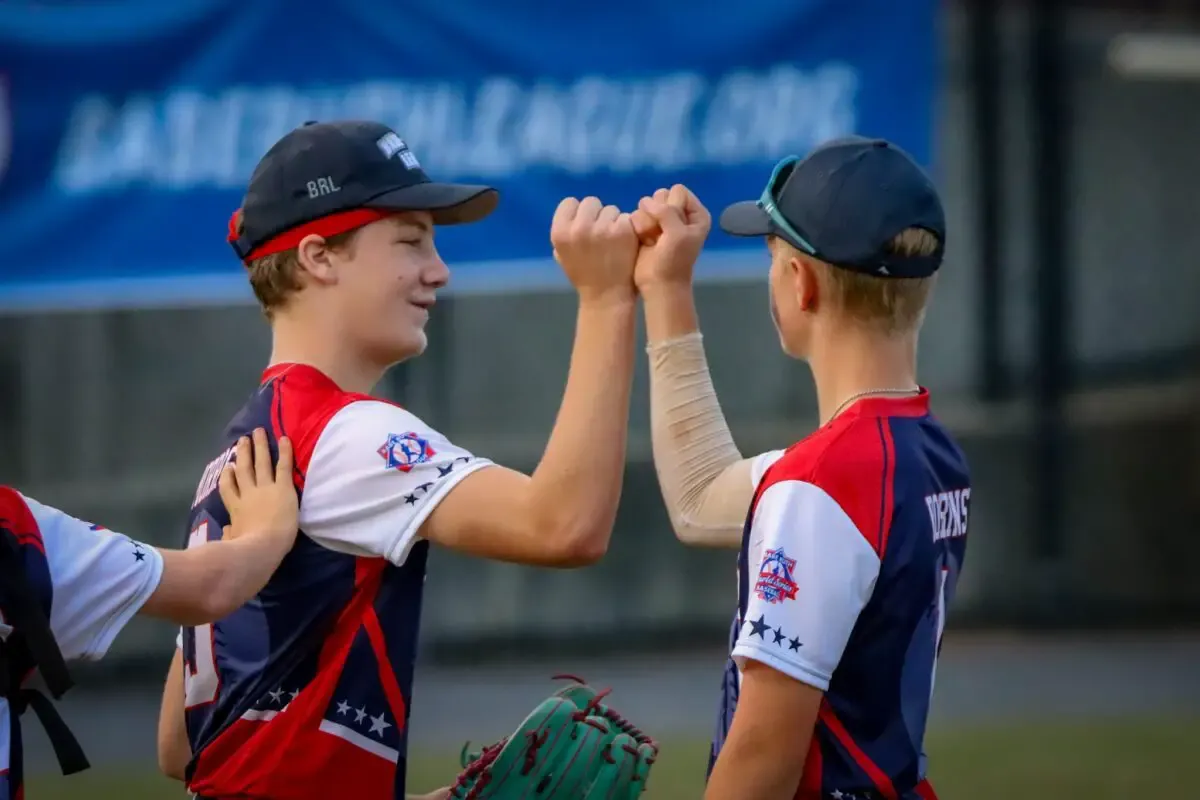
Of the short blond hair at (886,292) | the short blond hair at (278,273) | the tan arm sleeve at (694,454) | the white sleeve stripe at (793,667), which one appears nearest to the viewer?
the white sleeve stripe at (793,667)

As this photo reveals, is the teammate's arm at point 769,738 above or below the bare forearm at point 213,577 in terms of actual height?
below

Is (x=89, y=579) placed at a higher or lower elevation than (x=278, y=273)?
lower

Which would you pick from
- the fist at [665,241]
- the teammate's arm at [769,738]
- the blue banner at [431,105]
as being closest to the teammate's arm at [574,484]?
the fist at [665,241]

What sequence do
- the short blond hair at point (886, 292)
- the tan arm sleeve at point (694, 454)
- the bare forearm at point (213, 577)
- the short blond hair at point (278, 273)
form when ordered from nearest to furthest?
the bare forearm at point (213, 577), the short blond hair at point (886, 292), the short blond hair at point (278, 273), the tan arm sleeve at point (694, 454)

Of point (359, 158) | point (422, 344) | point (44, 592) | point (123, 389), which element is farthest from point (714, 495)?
point (123, 389)

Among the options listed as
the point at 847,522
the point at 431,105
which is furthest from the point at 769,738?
the point at 431,105

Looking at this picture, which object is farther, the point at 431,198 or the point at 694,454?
the point at 694,454

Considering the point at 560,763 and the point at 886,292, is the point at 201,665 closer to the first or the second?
the point at 560,763

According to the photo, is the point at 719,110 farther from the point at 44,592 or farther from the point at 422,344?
the point at 44,592

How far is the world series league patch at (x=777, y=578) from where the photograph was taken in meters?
2.36

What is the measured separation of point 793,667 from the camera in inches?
91.9

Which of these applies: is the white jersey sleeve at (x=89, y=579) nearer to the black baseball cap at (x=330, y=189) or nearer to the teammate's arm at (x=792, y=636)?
the black baseball cap at (x=330, y=189)

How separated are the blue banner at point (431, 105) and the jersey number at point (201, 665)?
15.3ft

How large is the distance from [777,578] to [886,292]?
49 centimetres
